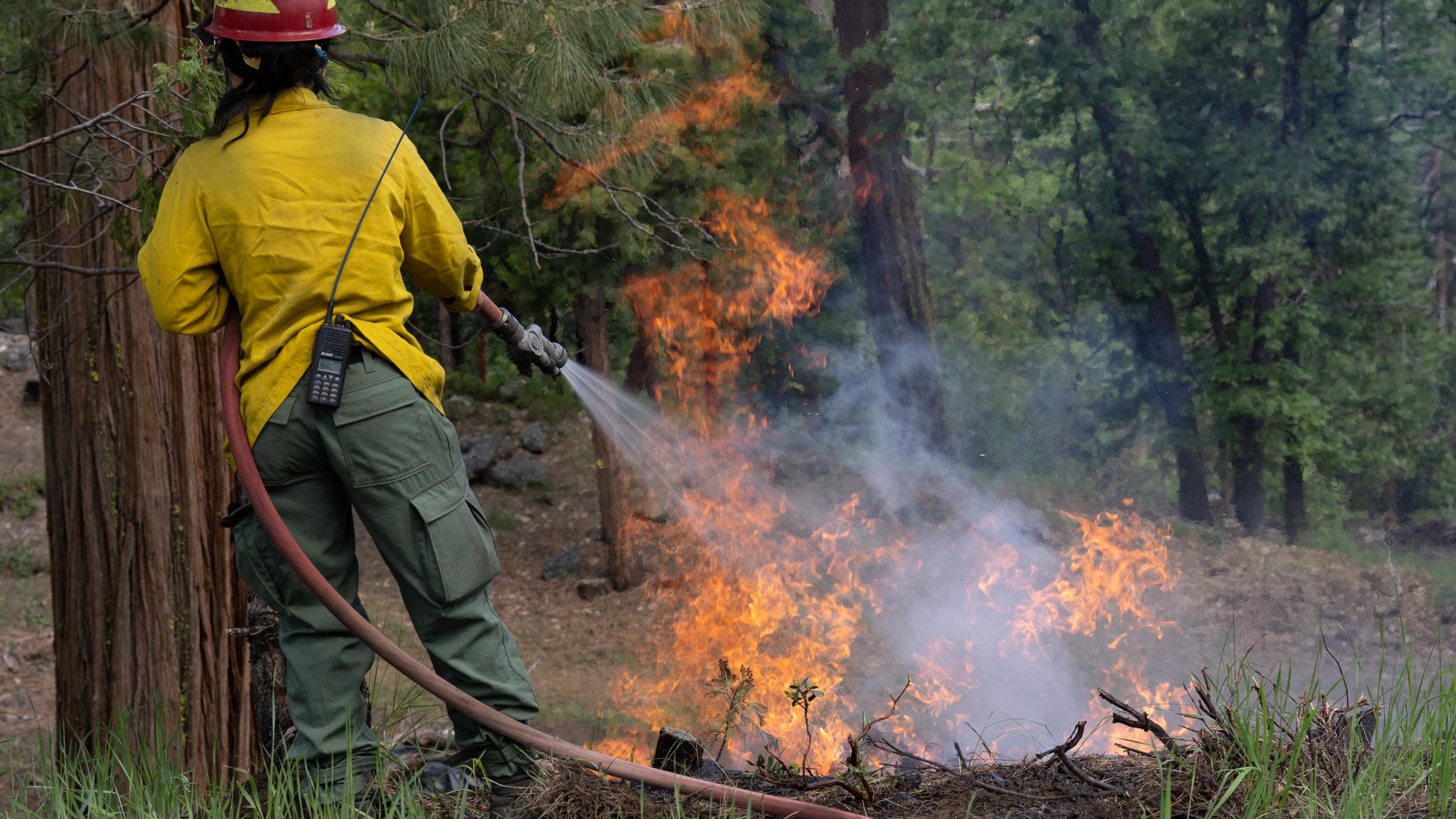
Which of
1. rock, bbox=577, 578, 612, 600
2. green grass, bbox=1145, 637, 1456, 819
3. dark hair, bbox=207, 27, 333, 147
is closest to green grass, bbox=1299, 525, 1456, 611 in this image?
rock, bbox=577, 578, 612, 600

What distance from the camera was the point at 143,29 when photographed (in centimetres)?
384

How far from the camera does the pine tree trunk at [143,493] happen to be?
4.18 metres

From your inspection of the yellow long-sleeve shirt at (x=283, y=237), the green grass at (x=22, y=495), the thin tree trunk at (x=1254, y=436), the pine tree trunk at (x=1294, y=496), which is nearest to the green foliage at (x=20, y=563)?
the green grass at (x=22, y=495)

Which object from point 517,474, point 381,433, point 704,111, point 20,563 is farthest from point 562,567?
point 381,433

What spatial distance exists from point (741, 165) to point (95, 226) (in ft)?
23.8

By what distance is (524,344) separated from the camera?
3.01 metres

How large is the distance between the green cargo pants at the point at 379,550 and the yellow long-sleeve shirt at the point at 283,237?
10cm

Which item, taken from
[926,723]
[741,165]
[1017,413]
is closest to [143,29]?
[926,723]

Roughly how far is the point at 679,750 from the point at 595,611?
7829 mm

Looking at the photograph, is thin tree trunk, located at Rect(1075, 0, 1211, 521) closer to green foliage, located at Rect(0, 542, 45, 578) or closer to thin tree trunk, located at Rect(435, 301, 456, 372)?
thin tree trunk, located at Rect(435, 301, 456, 372)

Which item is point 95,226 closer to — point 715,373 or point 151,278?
point 151,278

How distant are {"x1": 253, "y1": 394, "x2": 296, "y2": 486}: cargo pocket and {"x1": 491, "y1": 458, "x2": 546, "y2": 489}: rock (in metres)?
11.3

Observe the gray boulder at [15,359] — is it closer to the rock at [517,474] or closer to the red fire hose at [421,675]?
the rock at [517,474]

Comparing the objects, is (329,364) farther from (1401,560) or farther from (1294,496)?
(1294,496)
